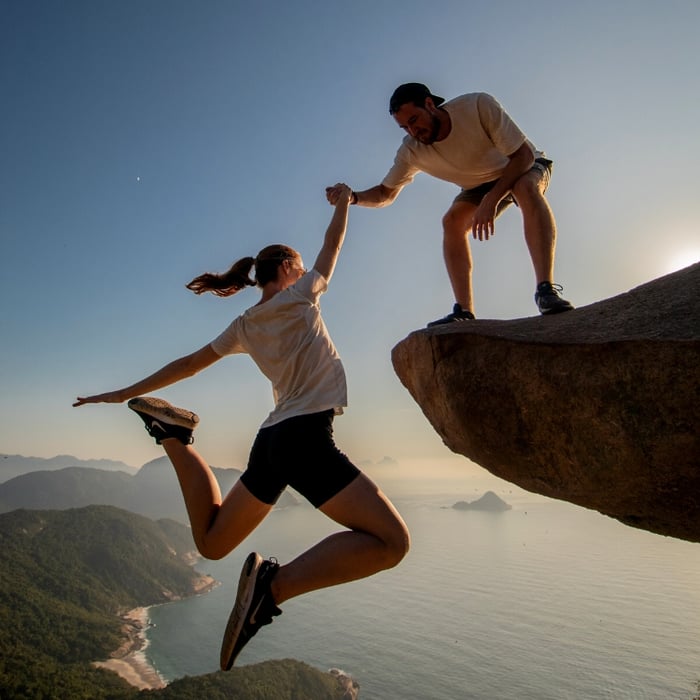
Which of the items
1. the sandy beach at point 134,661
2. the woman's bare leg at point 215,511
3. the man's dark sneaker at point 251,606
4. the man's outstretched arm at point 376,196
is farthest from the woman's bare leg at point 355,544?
the sandy beach at point 134,661

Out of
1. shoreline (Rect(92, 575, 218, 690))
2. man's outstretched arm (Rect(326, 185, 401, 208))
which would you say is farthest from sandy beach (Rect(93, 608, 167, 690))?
man's outstretched arm (Rect(326, 185, 401, 208))

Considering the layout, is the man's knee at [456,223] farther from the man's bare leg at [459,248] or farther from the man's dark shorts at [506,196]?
the man's dark shorts at [506,196]

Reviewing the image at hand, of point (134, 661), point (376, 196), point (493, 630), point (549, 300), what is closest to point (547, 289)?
point (549, 300)

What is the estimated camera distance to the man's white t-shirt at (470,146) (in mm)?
3197

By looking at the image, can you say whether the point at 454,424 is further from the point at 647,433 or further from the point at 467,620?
the point at 467,620

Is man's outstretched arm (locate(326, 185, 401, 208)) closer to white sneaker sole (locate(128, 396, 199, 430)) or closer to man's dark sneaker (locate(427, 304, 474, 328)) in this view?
man's dark sneaker (locate(427, 304, 474, 328))

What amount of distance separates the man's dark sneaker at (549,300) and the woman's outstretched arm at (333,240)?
1414 millimetres

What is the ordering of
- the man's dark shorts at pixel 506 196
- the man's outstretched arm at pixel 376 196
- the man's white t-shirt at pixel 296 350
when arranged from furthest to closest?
the man's outstretched arm at pixel 376 196 < the man's dark shorts at pixel 506 196 < the man's white t-shirt at pixel 296 350

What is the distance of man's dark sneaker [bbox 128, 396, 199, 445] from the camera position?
108 inches

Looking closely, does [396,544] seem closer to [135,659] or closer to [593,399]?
[593,399]

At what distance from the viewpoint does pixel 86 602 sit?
8544 cm

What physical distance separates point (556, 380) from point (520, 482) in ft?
2.48

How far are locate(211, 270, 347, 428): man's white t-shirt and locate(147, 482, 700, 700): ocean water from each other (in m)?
78.0

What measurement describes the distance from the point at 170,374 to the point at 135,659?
8982cm
